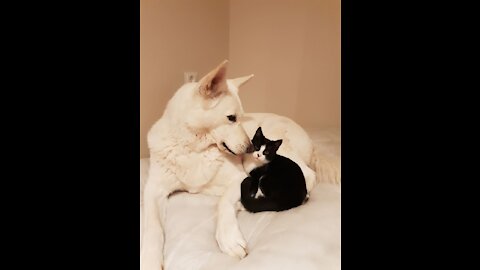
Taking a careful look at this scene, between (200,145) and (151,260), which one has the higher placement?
(200,145)

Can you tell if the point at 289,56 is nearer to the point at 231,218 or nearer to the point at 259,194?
the point at 259,194

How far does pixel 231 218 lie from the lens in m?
0.93

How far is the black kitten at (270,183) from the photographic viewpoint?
102 centimetres

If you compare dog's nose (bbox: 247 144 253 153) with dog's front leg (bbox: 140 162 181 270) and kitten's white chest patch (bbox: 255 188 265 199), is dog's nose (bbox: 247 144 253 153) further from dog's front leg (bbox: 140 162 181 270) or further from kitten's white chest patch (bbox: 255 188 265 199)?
dog's front leg (bbox: 140 162 181 270)

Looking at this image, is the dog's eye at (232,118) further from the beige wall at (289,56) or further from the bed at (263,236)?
the beige wall at (289,56)

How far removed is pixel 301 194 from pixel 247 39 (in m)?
1.06

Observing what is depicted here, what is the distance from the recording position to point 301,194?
1.06 m

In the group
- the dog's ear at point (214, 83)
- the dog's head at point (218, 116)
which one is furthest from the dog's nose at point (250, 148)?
the dog's ear at point (214, 83)

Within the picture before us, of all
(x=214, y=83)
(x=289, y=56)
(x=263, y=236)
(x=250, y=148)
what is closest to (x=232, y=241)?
(x=263, y=236)

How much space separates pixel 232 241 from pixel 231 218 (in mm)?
94

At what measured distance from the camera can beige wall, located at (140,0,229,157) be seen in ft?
4.53
